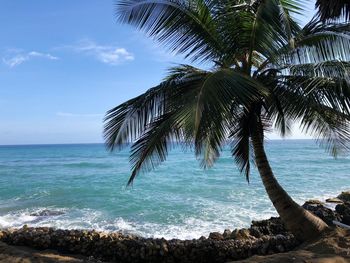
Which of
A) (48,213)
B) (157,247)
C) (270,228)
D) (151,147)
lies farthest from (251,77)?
(48,213)

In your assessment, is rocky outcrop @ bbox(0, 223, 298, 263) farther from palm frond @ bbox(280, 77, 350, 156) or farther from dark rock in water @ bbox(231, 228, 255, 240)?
palm frond @ bbox(280, 77, 350, 156)

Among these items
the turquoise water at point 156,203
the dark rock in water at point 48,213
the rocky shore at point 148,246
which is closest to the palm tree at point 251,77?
the rocky shore at point 148,246

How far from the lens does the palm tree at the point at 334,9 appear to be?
6.73m

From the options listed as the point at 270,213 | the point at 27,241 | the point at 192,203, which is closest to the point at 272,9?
the point at 27,241

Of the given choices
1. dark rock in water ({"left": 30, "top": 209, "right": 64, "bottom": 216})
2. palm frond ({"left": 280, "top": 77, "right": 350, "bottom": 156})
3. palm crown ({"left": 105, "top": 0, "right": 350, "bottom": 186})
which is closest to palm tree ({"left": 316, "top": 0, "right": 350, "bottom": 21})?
palm crown ({"left": 105, "top": 0, "right": 350, "bottom": 186})

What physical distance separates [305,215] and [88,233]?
449 centimetres

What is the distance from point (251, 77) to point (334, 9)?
2.32 metres

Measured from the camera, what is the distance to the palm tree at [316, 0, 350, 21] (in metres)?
6.73

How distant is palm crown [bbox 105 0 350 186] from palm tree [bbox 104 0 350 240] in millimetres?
16

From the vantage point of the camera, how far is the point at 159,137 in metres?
5.88

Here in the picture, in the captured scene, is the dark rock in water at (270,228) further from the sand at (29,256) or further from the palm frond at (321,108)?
the sand at (29,256)

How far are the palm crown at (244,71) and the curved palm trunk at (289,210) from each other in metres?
0.44

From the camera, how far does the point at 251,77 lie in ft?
19.7

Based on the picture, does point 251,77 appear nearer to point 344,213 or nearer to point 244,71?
point 244,71
